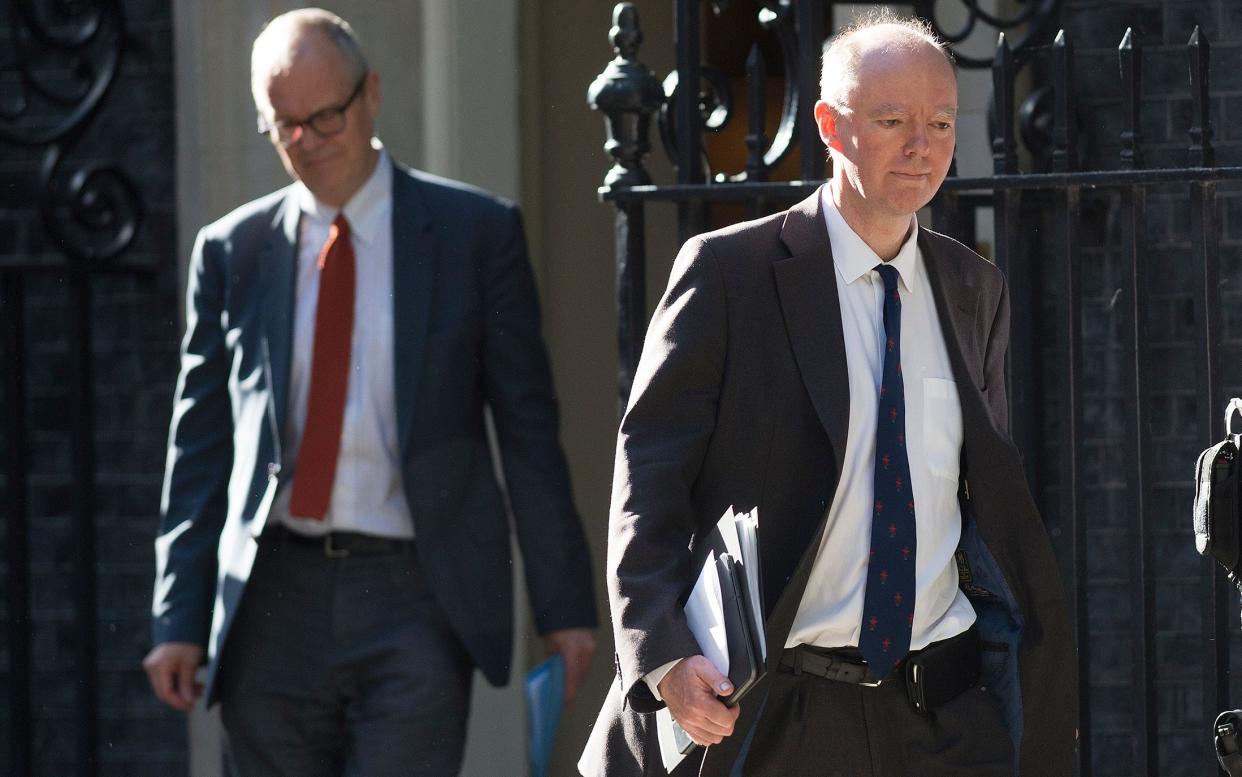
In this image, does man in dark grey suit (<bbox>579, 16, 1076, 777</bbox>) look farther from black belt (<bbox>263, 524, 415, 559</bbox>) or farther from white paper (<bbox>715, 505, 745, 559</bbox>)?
black belt (<bbox>263, 524, 415, 559</bbox>)

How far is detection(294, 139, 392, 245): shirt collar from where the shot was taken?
4.37 meters

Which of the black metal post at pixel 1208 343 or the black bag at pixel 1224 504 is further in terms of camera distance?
the black metal post at pixel 1208 343

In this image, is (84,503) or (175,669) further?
(84,503)

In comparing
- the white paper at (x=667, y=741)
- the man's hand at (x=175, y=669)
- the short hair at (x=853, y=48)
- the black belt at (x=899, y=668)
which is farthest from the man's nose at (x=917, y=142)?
the man's hand at (x=175, y=669)

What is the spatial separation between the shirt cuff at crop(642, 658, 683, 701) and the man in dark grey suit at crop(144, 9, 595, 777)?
1.30 metres

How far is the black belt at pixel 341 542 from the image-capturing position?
4.18m

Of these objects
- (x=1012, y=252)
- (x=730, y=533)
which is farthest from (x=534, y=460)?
(x=730, y=533)

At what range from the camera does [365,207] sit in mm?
4387

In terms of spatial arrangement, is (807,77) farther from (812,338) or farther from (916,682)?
(916,682)

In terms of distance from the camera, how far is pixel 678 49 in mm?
4184

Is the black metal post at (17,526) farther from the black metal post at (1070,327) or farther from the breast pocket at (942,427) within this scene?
the breast pocket at (942,427)

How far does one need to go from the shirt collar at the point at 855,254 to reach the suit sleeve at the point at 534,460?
1.23m

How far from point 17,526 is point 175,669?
4.11 feet

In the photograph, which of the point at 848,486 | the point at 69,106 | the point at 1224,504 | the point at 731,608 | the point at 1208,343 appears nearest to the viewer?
the point at 731,608
